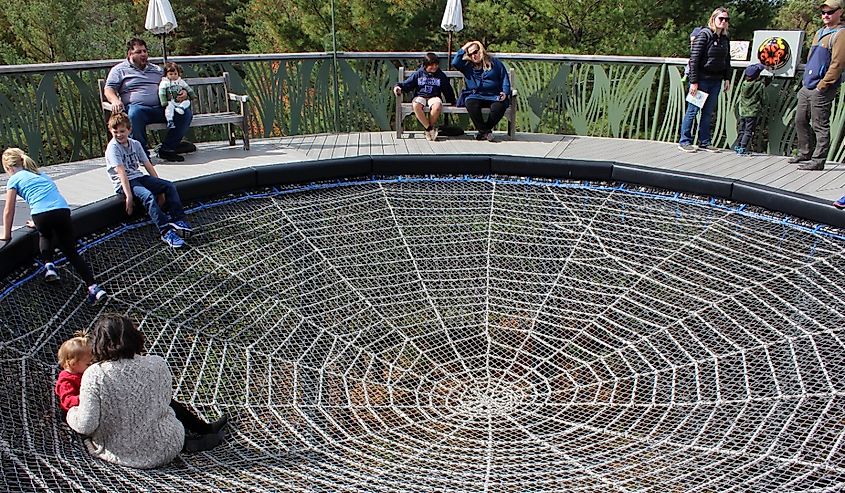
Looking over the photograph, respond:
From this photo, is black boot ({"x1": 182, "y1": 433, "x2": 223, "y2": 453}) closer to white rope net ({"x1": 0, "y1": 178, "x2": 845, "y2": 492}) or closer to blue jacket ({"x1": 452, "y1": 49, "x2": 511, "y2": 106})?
white rope net ({"x1": 0, "y1": 178, "x2": 845, "y2": 492})

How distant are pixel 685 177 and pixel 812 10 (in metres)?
14.2

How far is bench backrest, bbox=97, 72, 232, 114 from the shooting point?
714cm

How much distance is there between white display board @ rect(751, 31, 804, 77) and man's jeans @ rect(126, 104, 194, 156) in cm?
512

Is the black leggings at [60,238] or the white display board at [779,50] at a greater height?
the white display board at [779,50]

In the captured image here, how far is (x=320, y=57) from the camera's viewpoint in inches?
311

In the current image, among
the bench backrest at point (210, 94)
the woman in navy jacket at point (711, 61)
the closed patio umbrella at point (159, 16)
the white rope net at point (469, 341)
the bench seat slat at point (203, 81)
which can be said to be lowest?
the white rope net at point (469, 341)

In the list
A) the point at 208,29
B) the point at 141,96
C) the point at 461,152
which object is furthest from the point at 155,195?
the point at 208,29

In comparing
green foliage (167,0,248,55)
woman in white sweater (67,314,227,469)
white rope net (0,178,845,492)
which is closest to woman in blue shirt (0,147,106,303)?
white rope net (0,178,845,492)

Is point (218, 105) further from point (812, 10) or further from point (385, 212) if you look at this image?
point (812, 10)

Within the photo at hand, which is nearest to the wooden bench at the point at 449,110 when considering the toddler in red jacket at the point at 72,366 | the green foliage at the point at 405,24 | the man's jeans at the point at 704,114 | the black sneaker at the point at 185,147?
the man's jeans at the point at 704,114

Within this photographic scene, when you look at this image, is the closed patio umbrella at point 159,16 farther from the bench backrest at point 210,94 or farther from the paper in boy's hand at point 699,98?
the paper in boy's hand at point 699,98

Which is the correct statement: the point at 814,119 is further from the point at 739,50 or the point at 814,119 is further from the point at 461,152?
the point at 461,152

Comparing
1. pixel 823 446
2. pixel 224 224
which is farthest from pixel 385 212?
pixel 823 446

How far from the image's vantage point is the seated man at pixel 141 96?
21.0 feet
